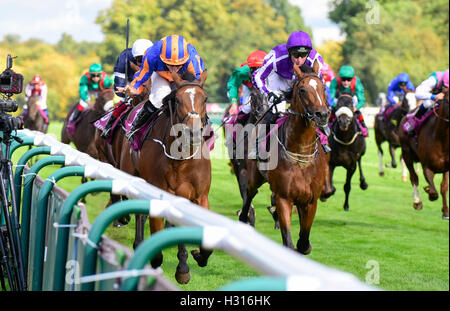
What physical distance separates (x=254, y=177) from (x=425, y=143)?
3.41 metres

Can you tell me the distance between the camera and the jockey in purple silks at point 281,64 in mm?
7012

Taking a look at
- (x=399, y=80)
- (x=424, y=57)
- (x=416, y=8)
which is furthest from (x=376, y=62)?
(x=399, y=80)

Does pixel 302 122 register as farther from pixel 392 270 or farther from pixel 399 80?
pixel 399 80

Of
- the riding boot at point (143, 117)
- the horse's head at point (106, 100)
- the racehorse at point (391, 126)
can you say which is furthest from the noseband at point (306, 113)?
the racehorse at point (391, 126)

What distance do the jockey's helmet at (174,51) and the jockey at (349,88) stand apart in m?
5.84

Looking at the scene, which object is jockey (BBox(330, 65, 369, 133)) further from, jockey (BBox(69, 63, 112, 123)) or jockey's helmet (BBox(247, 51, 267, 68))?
jockey (BBox(69, 63, 112, 123))

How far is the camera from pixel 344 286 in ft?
5.36

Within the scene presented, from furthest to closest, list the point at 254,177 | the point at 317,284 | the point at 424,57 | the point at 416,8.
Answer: the point at 416,8 < the point at 424,57 < the point at 254,177 < the point at 317,284

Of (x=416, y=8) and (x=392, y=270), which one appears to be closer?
(x=392, y=270)

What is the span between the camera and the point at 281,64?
24.7 feet

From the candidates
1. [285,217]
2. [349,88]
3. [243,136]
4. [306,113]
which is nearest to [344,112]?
[349,88]

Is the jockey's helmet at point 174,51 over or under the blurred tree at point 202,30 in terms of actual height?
under

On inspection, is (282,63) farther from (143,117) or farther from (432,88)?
(432,88)

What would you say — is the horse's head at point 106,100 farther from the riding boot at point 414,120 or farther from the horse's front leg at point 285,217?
the horse's front leg at point 285,217
